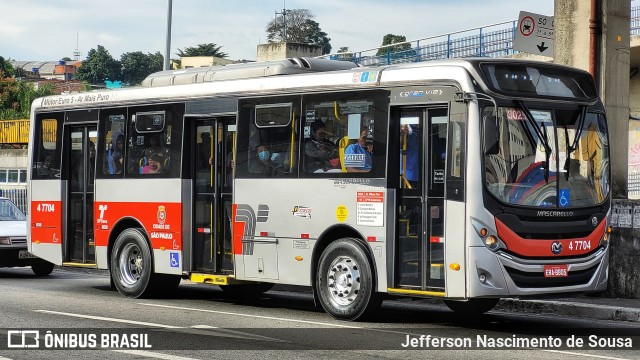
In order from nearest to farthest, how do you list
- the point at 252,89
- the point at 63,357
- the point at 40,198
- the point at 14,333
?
the point at 63,357 < the point at 14,333 < the point at 252,89 < the point at 40,198

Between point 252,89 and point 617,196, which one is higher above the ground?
point 252,89

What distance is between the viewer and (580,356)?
10.8 m

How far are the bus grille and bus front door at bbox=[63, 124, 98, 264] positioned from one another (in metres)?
8.03

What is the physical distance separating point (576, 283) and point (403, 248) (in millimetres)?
1983

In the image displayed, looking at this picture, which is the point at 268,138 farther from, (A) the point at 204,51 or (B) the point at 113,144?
(A) the point at 204,51

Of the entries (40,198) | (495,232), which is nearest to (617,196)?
(495,232)

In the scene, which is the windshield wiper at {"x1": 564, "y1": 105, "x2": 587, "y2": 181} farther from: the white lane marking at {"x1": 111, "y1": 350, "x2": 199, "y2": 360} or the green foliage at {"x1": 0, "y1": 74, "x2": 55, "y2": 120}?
the green foliage at {"x1": 0, "y1": 74, "x2": 55, "y2": 120}

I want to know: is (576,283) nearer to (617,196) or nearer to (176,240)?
(617,196)

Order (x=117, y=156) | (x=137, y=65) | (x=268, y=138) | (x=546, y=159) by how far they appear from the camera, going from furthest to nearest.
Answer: (x=137, y=65) → (x=117, y=156) → (x=268, y=138) → (x=546, y=159)

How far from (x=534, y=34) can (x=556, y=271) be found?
25.3 feet

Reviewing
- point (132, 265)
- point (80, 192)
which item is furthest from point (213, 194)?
point (80, 192)

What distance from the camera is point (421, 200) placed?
13133 millimetres

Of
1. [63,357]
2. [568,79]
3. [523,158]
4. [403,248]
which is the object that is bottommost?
[63,357]

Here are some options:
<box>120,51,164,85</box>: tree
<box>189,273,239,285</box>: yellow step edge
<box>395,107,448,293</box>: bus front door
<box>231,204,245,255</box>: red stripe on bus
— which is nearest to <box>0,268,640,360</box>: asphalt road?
<box>189,273,239,285</box>: yellow step edge
